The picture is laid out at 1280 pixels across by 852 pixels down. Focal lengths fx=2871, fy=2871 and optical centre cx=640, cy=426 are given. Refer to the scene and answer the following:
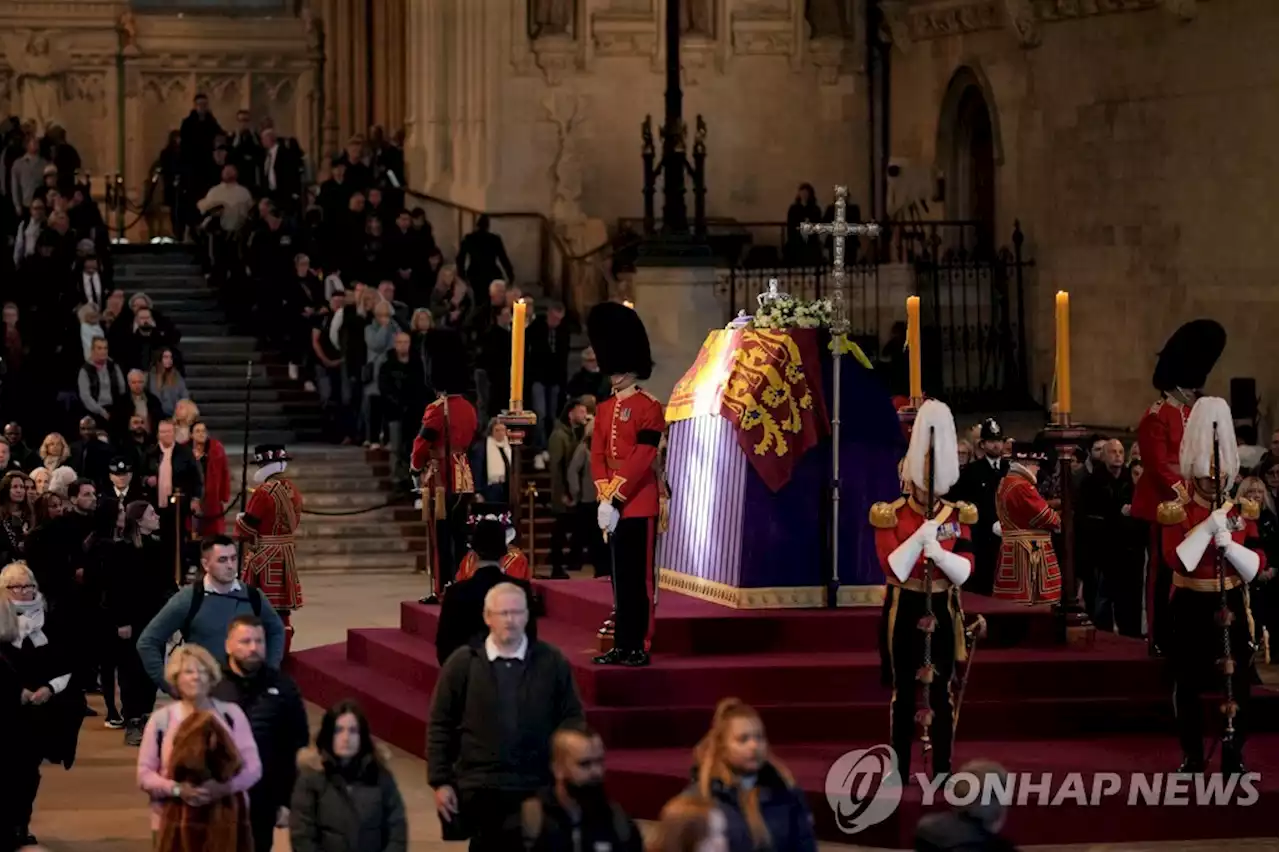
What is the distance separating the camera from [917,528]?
12938mm

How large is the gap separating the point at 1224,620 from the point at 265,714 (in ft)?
16.3

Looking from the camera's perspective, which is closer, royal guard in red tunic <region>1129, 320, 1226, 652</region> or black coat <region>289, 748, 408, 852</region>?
black coat <region>289, 748, 408, 852</region>

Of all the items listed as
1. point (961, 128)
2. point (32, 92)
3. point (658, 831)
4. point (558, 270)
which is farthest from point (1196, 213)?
point (658, 831)

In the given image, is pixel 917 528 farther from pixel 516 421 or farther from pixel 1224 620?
pixel 516 421

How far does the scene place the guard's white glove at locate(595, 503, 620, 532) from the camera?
553 inches

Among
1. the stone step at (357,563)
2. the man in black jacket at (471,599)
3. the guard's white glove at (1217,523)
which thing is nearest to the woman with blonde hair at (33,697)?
the man in black jacket at (471,599)

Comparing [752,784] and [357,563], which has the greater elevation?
[357,563]

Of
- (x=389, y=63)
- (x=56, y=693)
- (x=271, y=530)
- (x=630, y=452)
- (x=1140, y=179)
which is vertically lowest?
(x=56, y=693)

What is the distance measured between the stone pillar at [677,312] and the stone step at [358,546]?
259 cm

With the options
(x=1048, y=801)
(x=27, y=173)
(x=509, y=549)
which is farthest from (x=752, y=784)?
(x=27, y=173)

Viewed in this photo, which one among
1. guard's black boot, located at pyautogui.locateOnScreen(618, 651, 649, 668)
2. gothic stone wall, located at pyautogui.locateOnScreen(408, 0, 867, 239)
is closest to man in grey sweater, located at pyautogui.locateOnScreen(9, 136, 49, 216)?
gothic stone wall, located at pyautogui.locateOnScreen(408, 0, 867, 239)

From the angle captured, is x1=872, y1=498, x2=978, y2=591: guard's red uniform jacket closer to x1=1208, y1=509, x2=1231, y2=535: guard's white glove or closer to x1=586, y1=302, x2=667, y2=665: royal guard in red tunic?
x1=1208, y1=509, x2=1231, y2=535: guard's white glove

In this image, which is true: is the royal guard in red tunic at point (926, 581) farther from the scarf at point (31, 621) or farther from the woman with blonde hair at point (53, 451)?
the woman with blonde hair at point (53, 451)

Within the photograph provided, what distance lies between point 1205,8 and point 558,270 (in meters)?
7.45
